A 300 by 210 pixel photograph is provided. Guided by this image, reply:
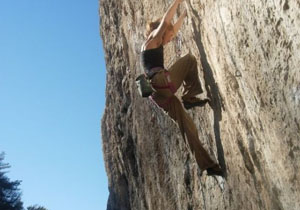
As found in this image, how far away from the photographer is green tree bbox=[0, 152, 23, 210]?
20.6m

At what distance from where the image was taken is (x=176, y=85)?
266 inches

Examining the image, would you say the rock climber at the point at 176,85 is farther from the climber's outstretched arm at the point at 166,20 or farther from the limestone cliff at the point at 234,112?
the limestone cliff at the point at 234,112

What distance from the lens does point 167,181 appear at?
10.0 meters

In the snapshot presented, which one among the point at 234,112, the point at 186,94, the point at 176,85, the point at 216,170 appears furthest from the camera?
the point at 186,94

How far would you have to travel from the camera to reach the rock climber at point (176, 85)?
21.7ft

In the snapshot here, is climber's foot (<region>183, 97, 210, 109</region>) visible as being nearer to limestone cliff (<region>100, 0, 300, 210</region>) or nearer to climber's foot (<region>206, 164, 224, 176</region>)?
limestone cliff (<region>100, 0, 300, 210</region>)

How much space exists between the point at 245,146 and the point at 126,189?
427 inches

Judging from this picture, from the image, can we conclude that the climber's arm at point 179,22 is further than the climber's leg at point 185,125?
Yes

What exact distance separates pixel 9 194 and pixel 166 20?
57.1 ft

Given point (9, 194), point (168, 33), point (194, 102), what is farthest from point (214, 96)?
point (9, 194)

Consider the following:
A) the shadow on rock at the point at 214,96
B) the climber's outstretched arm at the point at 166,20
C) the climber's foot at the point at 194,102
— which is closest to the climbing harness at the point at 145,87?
the climber's foot at the point at 194,102

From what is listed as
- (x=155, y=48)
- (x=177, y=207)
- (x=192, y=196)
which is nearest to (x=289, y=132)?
(x=155, y=48)

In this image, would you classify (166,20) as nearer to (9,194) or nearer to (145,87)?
(145,87)

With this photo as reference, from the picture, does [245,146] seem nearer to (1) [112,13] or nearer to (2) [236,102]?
(2) [236,102]
